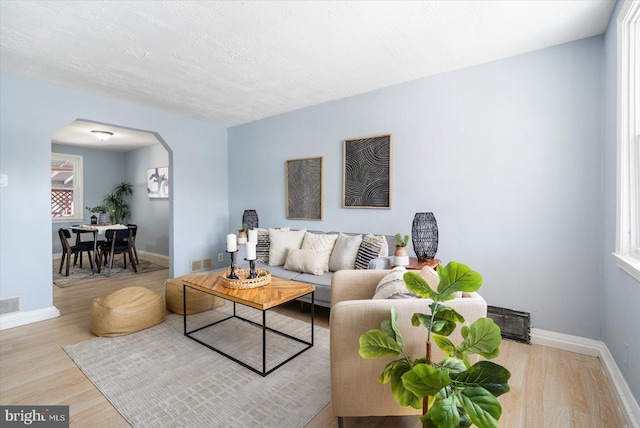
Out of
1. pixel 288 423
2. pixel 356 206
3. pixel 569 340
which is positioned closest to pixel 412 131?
pixel 356 206

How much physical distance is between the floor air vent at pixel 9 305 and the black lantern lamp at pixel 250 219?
2.51 m

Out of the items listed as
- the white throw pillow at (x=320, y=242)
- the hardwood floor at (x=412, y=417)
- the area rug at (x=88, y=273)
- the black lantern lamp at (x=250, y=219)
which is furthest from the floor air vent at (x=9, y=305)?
the white throw pillow at (x=320, y=242)

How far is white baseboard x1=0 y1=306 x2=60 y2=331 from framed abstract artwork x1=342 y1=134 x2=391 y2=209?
11.0 ft

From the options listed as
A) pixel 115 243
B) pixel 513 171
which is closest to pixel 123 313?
pixel 115 243

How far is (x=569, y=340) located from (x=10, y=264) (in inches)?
203

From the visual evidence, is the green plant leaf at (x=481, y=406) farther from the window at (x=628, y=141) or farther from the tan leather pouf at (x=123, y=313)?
the tan leather pouf at (x=123, y=313)

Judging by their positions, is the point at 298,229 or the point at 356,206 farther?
the point at 298,229

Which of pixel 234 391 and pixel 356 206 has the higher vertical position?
pixel 356 206

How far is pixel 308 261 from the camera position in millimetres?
3270

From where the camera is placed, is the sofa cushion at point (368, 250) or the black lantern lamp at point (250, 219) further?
the black lantern lamp at point (250, 219)

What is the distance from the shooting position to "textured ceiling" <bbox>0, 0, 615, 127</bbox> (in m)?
2.00

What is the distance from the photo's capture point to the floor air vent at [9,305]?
2.91 m

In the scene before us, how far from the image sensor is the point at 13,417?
5.48 ft

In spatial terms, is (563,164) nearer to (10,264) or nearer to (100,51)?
(100,51)
